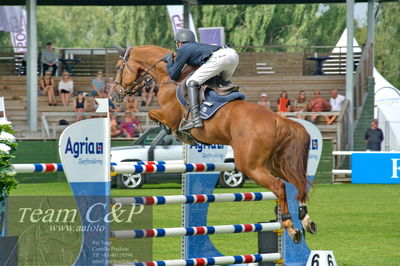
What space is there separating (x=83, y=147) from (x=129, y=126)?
17.5 meters

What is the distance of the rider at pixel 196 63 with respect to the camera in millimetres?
9875

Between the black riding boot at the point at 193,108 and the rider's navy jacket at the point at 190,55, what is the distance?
0.43 metres

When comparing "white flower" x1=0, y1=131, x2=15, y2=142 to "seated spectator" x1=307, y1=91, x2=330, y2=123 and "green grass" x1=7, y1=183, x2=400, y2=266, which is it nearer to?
"green grass" x1=7, y1=183, x2=400, y2=266

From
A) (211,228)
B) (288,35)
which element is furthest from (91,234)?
(288,35)

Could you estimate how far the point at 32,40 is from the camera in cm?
2608

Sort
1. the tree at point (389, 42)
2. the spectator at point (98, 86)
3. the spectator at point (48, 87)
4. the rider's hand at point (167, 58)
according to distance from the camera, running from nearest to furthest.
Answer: the rider's hand at point (167, 58)
the spectator at point (98, 86)
the spectator at point (48, 87)
the tree at point (389, 42)

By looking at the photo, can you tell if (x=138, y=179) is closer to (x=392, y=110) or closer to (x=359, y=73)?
(x=359, y=73)

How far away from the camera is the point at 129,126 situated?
25.0m

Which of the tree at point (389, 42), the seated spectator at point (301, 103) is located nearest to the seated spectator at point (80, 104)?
the seated spectator at point (301, 103)

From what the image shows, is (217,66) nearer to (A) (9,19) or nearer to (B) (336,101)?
(B) (336,101)

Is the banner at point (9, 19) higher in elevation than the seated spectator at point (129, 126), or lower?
higher

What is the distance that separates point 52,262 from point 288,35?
3969 centimetres

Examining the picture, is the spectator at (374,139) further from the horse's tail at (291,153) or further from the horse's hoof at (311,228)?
the horse's hoof at (311,228)

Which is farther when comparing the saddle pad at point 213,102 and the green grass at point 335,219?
the green grass at point 335,219
